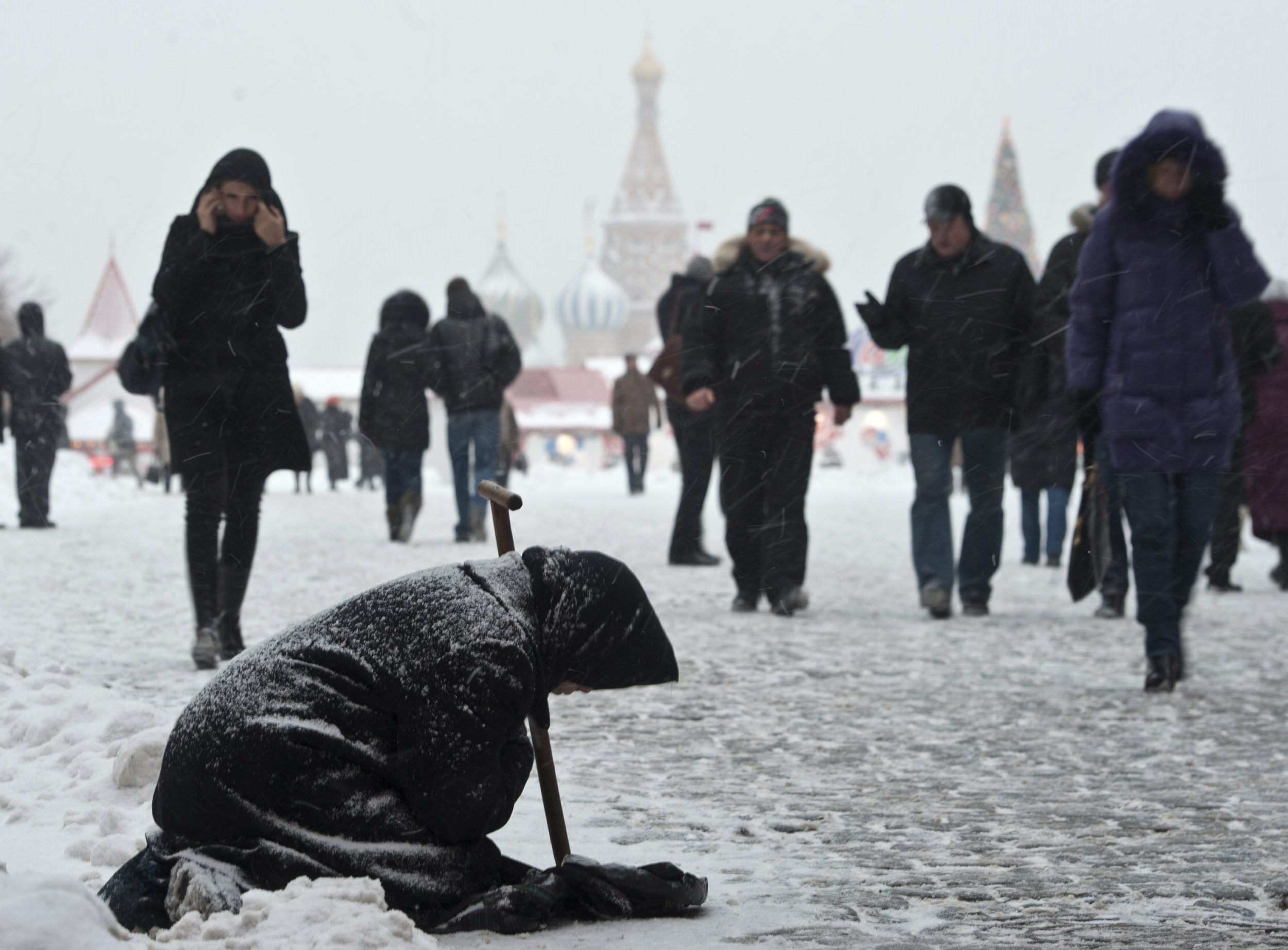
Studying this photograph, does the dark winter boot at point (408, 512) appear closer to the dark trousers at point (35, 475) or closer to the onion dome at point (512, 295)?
the dark trousers at point (35, 475)

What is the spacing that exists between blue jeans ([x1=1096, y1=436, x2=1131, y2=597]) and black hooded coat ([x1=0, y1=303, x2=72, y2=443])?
8.73 meters

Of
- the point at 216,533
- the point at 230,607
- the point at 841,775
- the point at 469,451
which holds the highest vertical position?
the point at 216,533

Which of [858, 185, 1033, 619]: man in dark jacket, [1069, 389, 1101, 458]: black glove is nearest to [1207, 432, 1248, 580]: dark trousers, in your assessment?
[858, 185, 1033, 619]: man in dark jacket

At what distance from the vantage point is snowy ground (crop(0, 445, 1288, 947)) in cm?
292

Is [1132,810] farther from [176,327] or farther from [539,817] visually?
[176,327]

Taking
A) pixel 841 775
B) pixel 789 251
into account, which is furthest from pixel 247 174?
pixel 789 251

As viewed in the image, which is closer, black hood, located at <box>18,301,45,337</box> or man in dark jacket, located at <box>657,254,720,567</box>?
man in dark jacket, located at <box>657,254,720,567</box>

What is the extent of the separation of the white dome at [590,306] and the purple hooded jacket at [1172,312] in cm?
9291

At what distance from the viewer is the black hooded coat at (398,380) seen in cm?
1254

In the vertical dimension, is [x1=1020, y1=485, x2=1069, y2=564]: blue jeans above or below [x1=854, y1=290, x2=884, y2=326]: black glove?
below

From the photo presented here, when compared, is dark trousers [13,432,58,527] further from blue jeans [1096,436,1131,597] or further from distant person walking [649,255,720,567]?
blue jeans [1096,436,1131,597]

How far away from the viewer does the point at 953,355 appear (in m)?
7.86

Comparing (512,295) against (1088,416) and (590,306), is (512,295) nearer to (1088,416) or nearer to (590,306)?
(590,306)

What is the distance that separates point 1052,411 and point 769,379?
2.08 m
